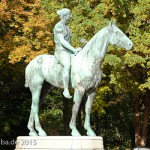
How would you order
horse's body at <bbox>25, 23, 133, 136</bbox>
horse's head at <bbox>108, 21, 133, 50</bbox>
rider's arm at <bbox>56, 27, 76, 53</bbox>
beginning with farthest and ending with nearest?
rider's arm at <bbox>56, 27, 76, 53</bbox> → horse's head at <bbox>108, 21, 133, 50</bbox> → horse's body at <bbox>25, 23, 133, 136</bbox>

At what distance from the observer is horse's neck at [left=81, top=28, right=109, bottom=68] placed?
1116 cm

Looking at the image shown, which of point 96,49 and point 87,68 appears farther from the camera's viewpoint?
point 96,49

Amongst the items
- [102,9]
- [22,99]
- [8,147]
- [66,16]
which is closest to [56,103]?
[22,99]

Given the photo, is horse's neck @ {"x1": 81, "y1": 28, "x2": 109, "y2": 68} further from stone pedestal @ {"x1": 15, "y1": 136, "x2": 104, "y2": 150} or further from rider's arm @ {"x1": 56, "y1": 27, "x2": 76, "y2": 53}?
stone pedestal @ {"x1": 15, "y1": 136, "x2": 104, "y2": 150}

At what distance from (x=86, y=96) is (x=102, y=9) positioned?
9.35m

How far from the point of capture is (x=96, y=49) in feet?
36.8

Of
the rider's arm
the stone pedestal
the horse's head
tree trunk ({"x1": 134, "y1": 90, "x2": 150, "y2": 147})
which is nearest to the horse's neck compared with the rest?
the horse's head

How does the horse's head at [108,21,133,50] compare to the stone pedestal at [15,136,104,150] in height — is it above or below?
above

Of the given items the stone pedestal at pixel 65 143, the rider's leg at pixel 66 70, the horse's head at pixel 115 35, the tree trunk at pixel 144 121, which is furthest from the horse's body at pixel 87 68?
the tree trunk at pixel 144 121

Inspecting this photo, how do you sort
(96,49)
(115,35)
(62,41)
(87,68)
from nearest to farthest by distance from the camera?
(87,68)
(96,49)
(115,35)
(62,41)

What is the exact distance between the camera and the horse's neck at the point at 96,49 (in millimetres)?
11156

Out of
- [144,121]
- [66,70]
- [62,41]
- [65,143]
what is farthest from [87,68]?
[144,121]

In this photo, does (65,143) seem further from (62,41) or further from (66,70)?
(62,41)

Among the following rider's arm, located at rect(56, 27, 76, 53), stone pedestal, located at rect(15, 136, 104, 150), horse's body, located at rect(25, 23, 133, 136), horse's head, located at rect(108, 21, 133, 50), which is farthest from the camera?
rider's arm, located at rect(56, 27, 76, 53)
